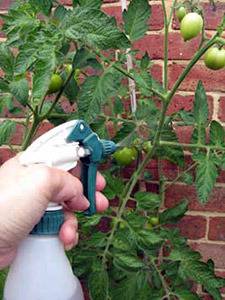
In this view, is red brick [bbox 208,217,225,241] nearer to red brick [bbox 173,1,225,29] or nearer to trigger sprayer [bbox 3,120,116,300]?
red brick [bbox 173,1,225,29]

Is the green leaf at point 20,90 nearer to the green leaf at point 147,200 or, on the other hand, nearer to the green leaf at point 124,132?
the green leaf at point 124,132

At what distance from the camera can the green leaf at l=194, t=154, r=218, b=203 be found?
3.34ft

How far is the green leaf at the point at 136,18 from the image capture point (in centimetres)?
96

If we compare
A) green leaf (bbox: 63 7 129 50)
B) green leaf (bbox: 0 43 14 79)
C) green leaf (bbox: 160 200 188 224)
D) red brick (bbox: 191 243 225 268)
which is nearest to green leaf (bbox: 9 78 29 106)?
green leaf (bbox: 0 43 14 79)

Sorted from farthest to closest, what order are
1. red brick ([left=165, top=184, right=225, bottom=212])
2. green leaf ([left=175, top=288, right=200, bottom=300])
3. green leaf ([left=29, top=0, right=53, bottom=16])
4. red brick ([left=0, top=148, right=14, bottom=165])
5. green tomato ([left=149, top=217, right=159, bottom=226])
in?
red brick ([left=0, top=148, right=14, bottom=165]), red brick ([left=165, top=184, right=225, bottom=212]), green tomato ([left=149, top=217, right=159, bottom=226]), green leaf ([left=175, top=288, right=200, bottom=300]), green leaf ([left=29, top=0, right=53, bottom=16])

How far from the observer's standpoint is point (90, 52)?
971 millimetres

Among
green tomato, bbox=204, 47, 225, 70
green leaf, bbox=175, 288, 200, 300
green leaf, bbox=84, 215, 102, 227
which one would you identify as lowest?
green leaf, bbox=175, 288, 200, 300

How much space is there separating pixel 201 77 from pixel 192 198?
1.00 feet

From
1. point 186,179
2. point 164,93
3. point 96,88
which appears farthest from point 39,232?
point 186,179

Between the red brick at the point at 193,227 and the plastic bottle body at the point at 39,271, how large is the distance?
667 millimetres

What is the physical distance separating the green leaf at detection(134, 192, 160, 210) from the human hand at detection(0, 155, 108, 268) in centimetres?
36

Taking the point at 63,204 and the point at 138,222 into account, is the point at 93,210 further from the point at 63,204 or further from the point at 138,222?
the point at 138,222

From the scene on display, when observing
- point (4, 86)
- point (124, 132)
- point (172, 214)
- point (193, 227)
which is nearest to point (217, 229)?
point (193, 227)

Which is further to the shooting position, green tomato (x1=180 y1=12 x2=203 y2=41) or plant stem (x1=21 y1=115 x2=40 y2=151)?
plant stem (x1=21 y1=115 x2=40 y2=151)
